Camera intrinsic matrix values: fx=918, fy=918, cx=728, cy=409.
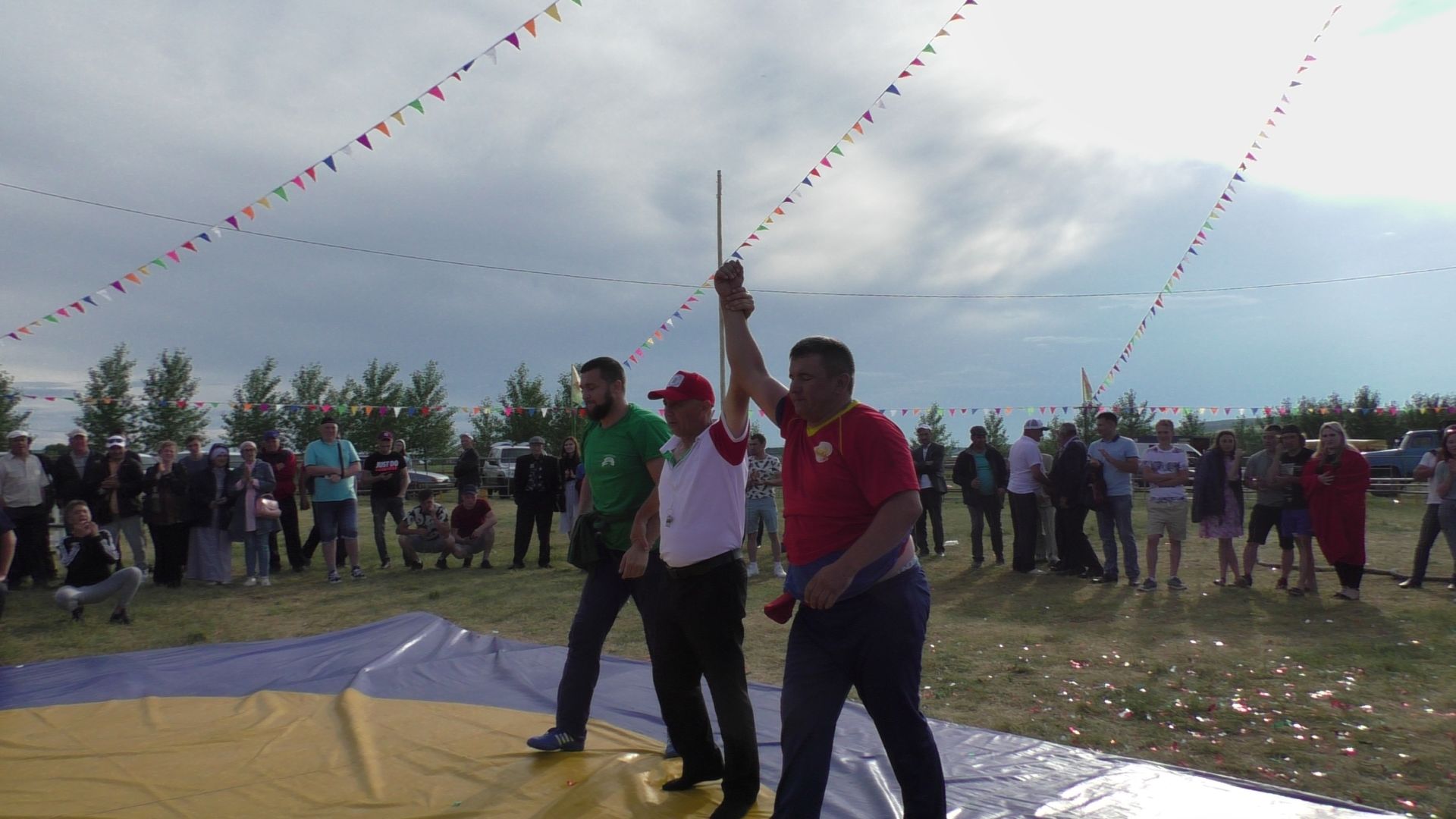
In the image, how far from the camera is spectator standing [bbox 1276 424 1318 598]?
8.69m

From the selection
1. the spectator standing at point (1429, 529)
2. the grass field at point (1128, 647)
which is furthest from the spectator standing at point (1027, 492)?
the spectator standing at point (1429, 529)

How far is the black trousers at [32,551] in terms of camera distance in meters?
10.1

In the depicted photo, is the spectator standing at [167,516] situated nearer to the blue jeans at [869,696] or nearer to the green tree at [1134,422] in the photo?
the blue jeans at [869,696]

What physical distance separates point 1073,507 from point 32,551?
11.6m

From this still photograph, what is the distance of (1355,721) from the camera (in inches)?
182

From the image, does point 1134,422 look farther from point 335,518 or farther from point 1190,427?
point 335,518

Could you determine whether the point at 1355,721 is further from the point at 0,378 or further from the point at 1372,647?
the point at 0,378

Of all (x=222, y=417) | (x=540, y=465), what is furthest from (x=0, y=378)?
(x=540, y=465)

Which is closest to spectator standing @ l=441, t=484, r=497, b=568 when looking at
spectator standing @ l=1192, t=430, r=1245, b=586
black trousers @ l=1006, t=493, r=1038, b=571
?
black trousers @ l=1006, t=493, r=1038, b=571

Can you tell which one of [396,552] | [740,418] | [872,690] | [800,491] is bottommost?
[396,552]

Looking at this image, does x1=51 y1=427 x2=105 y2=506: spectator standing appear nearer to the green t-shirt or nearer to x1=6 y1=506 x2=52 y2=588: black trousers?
x1=6 y1=506 x2=52 y2=588: black trousers

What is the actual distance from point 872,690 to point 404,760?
7.83ft

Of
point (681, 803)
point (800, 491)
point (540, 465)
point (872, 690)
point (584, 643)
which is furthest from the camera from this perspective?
point (540, 465)

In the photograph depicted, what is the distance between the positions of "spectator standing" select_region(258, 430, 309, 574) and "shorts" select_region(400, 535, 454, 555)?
1270mm
